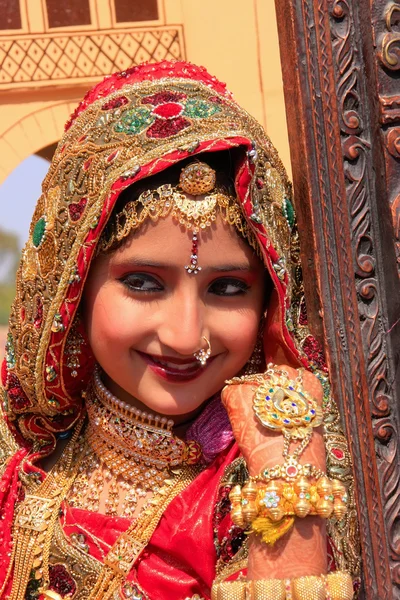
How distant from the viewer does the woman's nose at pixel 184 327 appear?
1.96 meters

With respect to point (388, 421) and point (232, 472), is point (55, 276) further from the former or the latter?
point (388, 421)

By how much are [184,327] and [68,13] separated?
127cm

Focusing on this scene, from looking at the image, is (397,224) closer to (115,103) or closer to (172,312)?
(172,312)

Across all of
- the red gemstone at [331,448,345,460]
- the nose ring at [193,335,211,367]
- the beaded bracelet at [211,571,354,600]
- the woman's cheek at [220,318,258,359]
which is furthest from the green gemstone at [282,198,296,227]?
the beaded bracelet at [211,571,354,600]

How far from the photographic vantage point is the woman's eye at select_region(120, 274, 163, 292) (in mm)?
2027

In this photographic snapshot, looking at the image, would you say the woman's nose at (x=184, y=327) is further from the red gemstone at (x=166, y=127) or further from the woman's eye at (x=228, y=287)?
the red gemstone at (x=166, y=127)

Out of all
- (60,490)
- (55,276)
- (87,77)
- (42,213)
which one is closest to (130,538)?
(60,490)

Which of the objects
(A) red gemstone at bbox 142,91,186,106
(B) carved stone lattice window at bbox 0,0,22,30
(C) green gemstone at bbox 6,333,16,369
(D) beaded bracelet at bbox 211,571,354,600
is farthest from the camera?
(B) carved stone lattice window at bbox 0,0,22,30

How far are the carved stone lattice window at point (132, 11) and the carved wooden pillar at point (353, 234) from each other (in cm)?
88

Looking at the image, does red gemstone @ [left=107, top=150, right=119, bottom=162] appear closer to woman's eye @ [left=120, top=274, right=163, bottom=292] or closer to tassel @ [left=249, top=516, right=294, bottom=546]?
woman's eye @ [left=120, top=274, right=163, bottom=292]

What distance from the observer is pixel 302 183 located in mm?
2100

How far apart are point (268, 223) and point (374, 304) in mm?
257

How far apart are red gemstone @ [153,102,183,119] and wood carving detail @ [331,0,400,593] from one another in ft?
1.01

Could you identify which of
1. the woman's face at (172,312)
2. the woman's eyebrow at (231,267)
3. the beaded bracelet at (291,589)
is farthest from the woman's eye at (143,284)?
the beaded bracelet at (291,589)
